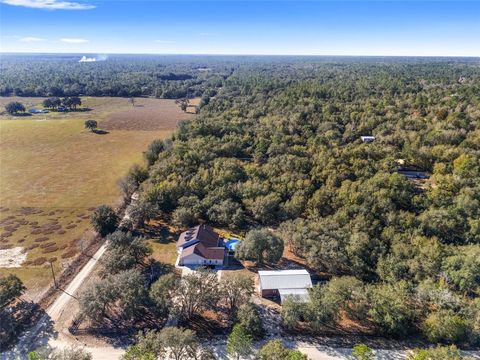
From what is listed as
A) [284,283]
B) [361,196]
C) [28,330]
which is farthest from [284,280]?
[28,330]

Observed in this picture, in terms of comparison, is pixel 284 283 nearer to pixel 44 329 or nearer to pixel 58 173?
pixel 44 329

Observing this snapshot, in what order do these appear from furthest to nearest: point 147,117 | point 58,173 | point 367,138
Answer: point 147,117 → point 367,138 → point 58,173

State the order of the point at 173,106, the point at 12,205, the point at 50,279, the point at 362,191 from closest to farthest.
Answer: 1. the point at 50,279
2. the point at 362,191
3. the point at 12,205
4. the point at 173,106

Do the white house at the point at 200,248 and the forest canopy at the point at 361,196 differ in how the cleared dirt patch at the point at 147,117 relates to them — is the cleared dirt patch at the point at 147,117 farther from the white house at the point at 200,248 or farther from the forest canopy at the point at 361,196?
the white house at the point at 200,248

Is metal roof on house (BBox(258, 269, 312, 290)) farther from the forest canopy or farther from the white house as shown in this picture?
the white house

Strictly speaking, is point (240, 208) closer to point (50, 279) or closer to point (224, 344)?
point (224, 344)

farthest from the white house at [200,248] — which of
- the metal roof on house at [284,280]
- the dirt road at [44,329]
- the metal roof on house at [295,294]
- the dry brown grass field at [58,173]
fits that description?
the dry brown grass field at [58,173]

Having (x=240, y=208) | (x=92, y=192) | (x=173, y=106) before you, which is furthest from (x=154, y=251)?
(x=173, y=106)
